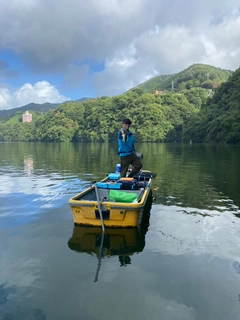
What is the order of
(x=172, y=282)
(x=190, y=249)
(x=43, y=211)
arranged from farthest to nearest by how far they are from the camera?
(x=43, y=211) → (x=190, y=249) → (x=172, y=282)

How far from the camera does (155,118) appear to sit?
10956cm

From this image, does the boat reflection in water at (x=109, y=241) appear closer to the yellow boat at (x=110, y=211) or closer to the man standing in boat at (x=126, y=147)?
the yellow boat at (x=110, y=211)

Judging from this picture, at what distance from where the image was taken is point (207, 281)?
5.42 m

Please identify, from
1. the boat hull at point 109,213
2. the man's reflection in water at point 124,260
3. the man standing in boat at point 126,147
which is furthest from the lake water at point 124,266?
the man standing in boat at point 126,147

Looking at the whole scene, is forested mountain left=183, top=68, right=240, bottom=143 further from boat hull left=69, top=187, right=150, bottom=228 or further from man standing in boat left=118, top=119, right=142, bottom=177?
boat hull left=69, top=187, right=150, bottom=228

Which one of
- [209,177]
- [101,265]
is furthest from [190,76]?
[101,265]

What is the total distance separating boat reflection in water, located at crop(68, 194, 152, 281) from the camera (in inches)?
262

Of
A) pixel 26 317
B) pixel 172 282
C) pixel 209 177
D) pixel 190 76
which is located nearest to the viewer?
pixel 26 317

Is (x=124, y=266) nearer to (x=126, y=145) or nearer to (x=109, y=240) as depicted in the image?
(x=109, y=240)

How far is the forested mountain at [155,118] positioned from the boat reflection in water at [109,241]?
2272 inches

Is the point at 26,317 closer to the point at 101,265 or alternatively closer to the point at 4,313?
the point at 4,313

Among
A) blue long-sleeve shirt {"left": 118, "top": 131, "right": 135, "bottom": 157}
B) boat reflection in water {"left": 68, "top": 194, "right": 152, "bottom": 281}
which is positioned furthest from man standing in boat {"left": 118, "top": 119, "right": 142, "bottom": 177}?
boat reflection in water {"left": 68, "top": 194, "right": 152, "bottom": 281}

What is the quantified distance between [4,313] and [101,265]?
7.00 ft

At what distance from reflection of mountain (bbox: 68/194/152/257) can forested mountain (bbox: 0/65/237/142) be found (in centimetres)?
5769
